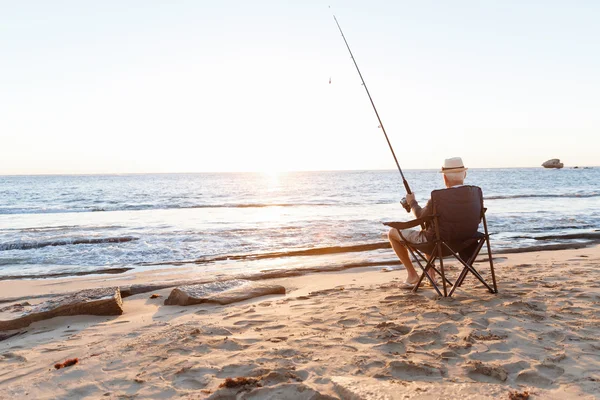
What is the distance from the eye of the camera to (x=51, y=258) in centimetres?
1053

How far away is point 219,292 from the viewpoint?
558cm

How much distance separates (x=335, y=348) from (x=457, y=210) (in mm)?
2172

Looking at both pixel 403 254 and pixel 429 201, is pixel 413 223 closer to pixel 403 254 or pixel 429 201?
pixel 429 201

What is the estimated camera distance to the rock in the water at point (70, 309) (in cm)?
488

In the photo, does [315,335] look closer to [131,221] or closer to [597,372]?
[597,372]

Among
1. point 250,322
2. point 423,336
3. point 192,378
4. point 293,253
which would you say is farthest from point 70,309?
point 293,253

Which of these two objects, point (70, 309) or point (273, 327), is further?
point (70, 309)

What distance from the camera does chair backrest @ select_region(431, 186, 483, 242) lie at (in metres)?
4.80

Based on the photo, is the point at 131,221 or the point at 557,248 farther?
the point at 131,221

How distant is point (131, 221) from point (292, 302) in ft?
49.7

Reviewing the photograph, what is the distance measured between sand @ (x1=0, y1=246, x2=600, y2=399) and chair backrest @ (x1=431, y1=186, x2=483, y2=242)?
A: 69 centimetres

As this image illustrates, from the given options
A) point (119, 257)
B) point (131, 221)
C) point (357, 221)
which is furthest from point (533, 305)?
point (131, 221)

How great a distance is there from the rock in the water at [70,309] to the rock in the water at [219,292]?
65cm

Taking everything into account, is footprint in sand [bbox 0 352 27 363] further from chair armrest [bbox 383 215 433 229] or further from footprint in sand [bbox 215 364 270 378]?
chair armrest [bbox 383 215 433 229]
